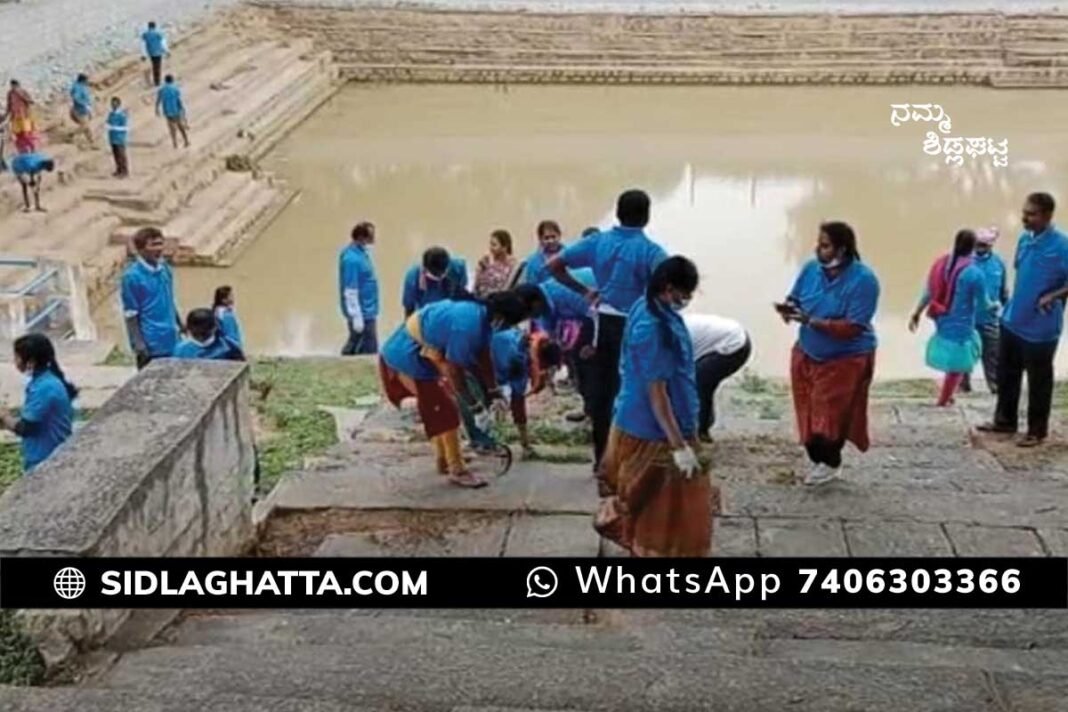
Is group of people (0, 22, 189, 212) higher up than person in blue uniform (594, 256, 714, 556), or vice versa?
person in blue uniform (594, 256, 714, 556)

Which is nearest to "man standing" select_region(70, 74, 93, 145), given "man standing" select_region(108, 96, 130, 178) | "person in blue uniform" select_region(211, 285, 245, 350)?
"man standing" select_region(108, 96, 130, 178)

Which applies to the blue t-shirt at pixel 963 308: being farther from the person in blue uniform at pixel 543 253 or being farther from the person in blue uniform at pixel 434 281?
the person in blue uniform at pixel 434 281

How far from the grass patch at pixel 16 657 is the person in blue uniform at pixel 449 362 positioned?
7.24 feet

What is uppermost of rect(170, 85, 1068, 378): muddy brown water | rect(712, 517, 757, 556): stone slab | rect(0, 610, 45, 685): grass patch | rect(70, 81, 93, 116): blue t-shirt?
rect(0, 610, 45, 685): grass patch

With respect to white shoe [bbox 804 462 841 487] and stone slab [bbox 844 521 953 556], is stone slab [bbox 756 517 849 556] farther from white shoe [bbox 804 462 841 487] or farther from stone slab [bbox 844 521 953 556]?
white shoe [bbox 804 462 841 487]

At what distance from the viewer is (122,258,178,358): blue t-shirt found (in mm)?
7941

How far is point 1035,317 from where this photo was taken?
6648 millimetres

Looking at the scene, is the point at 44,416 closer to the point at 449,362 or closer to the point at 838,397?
the point at 449,362

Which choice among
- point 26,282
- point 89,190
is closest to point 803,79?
point 89,190

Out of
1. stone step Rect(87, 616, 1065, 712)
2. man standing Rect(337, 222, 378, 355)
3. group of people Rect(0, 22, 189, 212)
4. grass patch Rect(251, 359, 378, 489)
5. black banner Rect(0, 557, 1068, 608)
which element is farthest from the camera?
group of people Rect(0, 22, 189, 212)

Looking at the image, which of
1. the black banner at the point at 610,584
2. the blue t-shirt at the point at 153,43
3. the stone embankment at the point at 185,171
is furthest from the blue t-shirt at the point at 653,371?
the blue t-shirt at the point at 153,43

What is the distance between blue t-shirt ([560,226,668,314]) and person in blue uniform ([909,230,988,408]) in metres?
2.85

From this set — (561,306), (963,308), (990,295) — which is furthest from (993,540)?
(990,295)

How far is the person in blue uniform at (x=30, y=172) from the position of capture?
13867 mm
